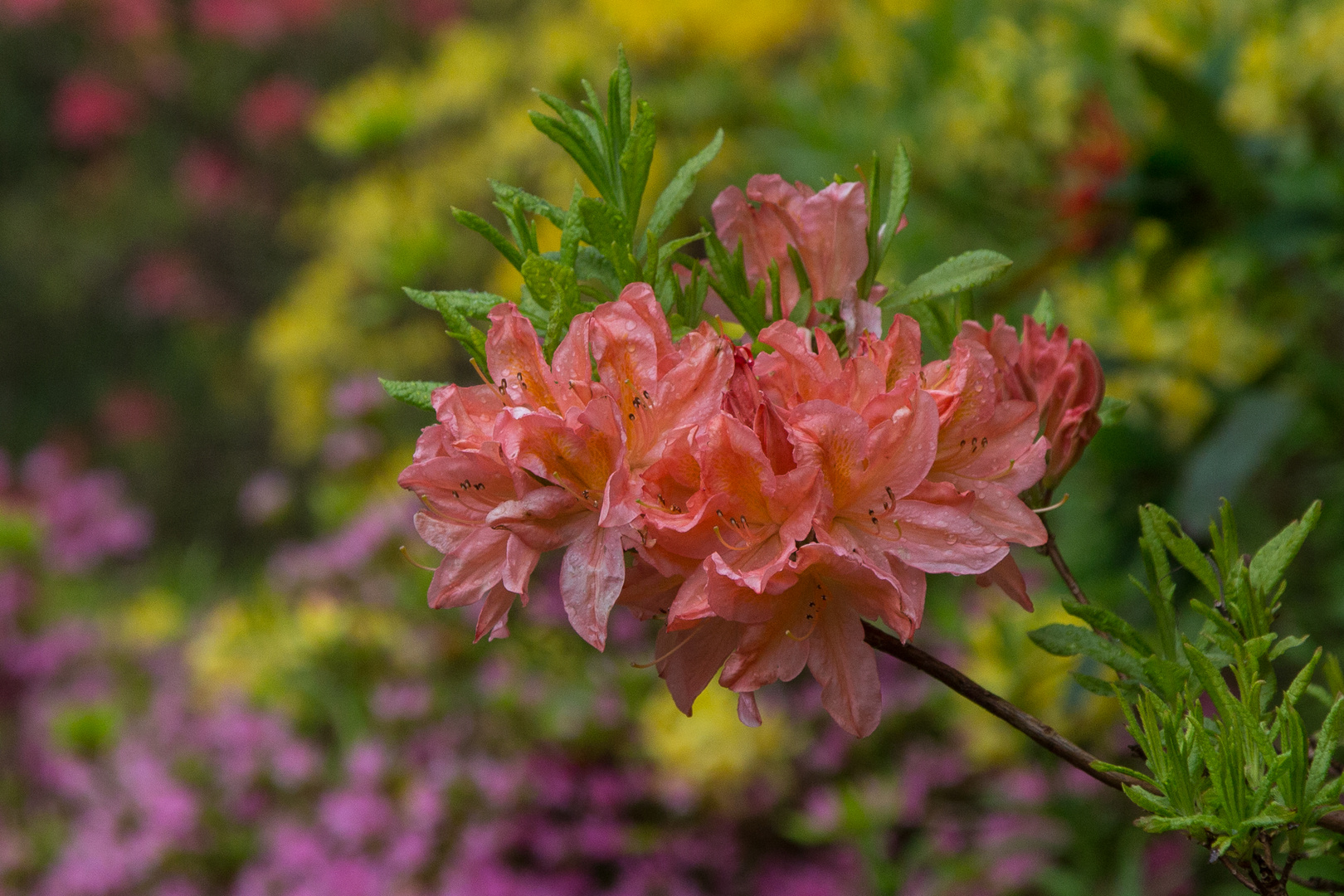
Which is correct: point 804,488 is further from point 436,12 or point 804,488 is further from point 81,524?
point 436,12

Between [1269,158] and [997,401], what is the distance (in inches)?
33.0

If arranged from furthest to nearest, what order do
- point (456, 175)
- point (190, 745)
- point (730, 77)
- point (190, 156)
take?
point (190, 156), point (456, 175), point (730, 77), point (190, 745)

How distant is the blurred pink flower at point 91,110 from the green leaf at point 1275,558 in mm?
3866

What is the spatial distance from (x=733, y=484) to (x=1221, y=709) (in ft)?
0.44

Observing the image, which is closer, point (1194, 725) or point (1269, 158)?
point (1194, 725)

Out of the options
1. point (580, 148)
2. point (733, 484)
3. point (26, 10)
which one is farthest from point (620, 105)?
point (26, 10)

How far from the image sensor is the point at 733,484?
11.6 inches

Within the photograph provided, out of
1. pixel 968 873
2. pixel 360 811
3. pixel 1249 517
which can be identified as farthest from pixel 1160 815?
pixel 360 811

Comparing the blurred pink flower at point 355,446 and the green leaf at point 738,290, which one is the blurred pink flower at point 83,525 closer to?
the blurred pink flower at point 355,446

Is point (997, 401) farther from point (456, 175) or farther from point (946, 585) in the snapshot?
point (456, 175)

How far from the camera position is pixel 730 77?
5.20ft

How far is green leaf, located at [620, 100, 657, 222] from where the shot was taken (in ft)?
1.11

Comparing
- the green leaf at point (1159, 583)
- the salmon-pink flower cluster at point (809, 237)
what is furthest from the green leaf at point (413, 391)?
the green leaf at point (1159, 583)

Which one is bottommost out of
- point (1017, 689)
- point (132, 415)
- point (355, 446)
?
point (132, 415)
